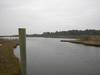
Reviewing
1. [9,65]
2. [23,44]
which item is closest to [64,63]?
[9,65]

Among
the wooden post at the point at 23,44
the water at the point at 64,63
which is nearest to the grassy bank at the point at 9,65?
the water at the point at 64,63

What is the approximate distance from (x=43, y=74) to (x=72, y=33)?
150 m

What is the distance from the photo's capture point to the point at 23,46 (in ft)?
17.0

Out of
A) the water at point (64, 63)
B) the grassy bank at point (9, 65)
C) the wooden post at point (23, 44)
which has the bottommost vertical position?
the water at point (64, 63)

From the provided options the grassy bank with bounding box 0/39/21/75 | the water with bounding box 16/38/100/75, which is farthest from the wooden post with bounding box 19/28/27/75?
the water with bounding box 16/38/100/75

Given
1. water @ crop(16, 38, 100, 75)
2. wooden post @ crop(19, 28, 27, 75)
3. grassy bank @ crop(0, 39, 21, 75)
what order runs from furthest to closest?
1. water @ crop(16, 38, 100, 75)
2. grassy bank @ crop(0, 39, 21, 75)
3. wooden post @ crop(19, 28, 27, 75)

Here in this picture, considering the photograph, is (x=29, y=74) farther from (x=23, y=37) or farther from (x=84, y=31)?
(x=84, y=31)

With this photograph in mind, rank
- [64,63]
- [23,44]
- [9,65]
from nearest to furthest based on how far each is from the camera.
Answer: [23,44] < [9,65] < [64,63]

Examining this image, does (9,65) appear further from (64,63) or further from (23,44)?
(23,44)

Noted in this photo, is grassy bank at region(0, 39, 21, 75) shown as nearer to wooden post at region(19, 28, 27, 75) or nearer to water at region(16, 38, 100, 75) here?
water at region(16, 38, 100, 75)

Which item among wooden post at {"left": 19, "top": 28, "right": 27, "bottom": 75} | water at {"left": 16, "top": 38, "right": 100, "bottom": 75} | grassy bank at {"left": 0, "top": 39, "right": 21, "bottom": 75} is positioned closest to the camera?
wooden post at {"left": 19, "top": 28, "right": 27, "bottom": 75}

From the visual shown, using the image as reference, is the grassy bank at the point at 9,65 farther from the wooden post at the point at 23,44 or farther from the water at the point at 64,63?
the wooden post at the point at 23,44

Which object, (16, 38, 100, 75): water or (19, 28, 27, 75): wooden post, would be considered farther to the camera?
(16, 38, 100, 75): water

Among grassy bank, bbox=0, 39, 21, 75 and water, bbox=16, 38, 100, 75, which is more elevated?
grassy bank, bbox=0, 39, 21, 75
